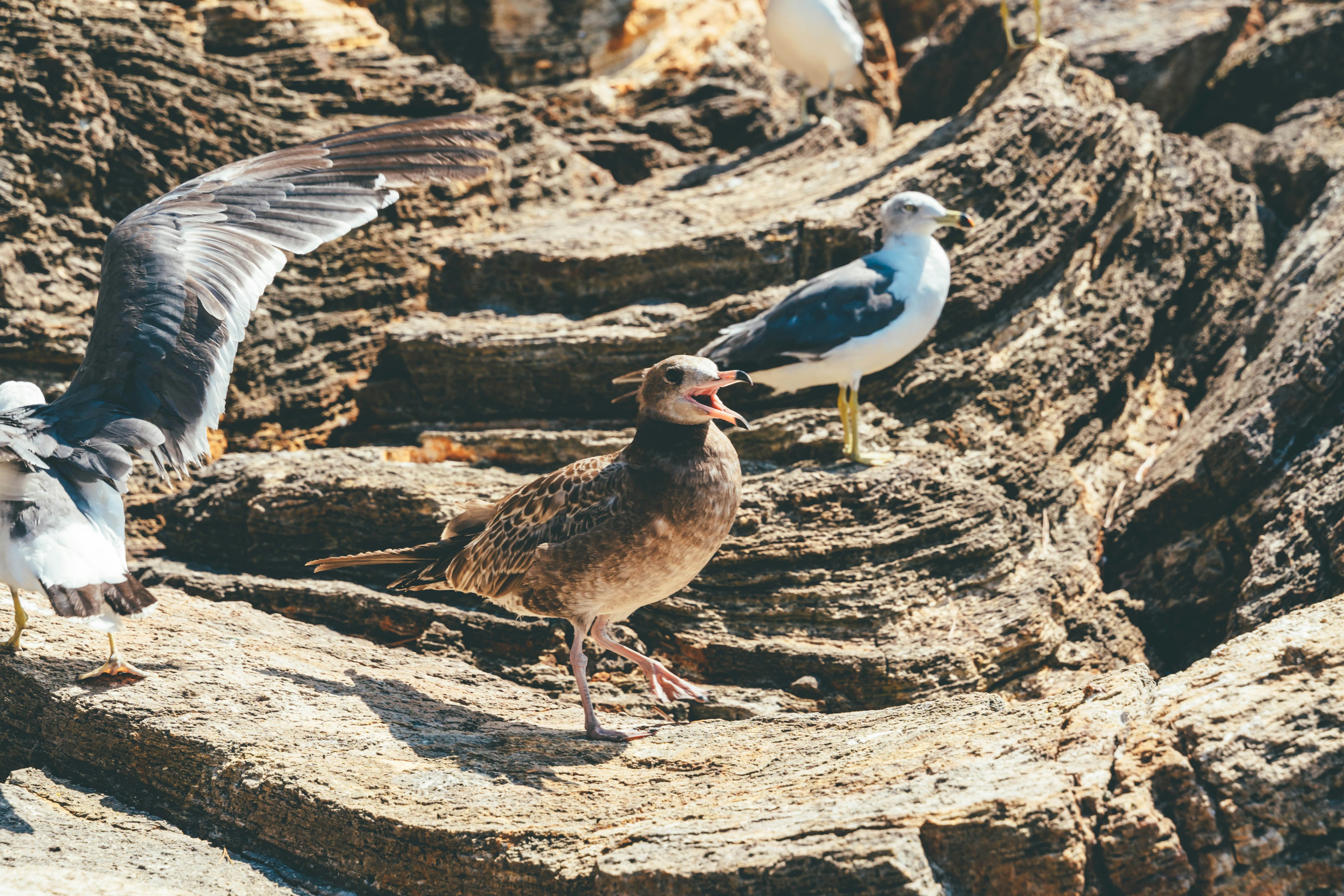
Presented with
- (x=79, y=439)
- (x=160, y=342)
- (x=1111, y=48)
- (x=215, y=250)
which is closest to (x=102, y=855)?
(x=79, y=439)

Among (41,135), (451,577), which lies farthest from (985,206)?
(41,135)

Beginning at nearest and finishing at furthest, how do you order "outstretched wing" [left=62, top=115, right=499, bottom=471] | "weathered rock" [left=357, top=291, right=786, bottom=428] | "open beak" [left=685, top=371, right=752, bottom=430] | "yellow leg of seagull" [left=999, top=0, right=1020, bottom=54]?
"open beak" [left=685, top=371, right=752, bottom=430] < "outstretched wing" [left=62, top=115, right=499, bottom=471] < "weathered rock" [left=357, top=291, right=786, bottom=428] < "yellow leg of seagull" [left=999, top=0, right=1020, bottom=54]

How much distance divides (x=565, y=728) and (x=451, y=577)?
105 cm

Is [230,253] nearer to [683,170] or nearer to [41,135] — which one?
[41,135]

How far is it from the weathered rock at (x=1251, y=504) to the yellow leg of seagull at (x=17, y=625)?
6.05 meters

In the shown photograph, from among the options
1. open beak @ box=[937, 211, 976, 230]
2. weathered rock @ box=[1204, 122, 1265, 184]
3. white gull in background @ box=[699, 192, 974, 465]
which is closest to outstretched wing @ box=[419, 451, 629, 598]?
white gull in background @ box=[699, 192, 974, 465]

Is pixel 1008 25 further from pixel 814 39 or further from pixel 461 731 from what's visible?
pixel 461 731

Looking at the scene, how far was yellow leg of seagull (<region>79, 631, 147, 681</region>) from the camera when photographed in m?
5.32

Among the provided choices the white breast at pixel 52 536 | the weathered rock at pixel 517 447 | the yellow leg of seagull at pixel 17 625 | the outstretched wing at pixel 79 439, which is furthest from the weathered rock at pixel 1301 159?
the yellow leg of seagull at pixel 17 625

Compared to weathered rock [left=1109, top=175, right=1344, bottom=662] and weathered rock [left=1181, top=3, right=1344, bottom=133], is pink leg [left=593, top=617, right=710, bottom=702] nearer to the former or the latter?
weathered rock [left=1109, top=175, right=1344, bottom=662]

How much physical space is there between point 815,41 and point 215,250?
298 inches

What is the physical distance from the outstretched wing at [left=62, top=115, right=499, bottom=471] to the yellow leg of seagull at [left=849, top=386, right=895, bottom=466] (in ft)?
8.71

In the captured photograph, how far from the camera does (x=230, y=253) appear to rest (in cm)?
626

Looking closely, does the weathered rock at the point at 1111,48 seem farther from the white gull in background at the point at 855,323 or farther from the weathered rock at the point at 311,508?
the weathered rock at the point at 311,508
